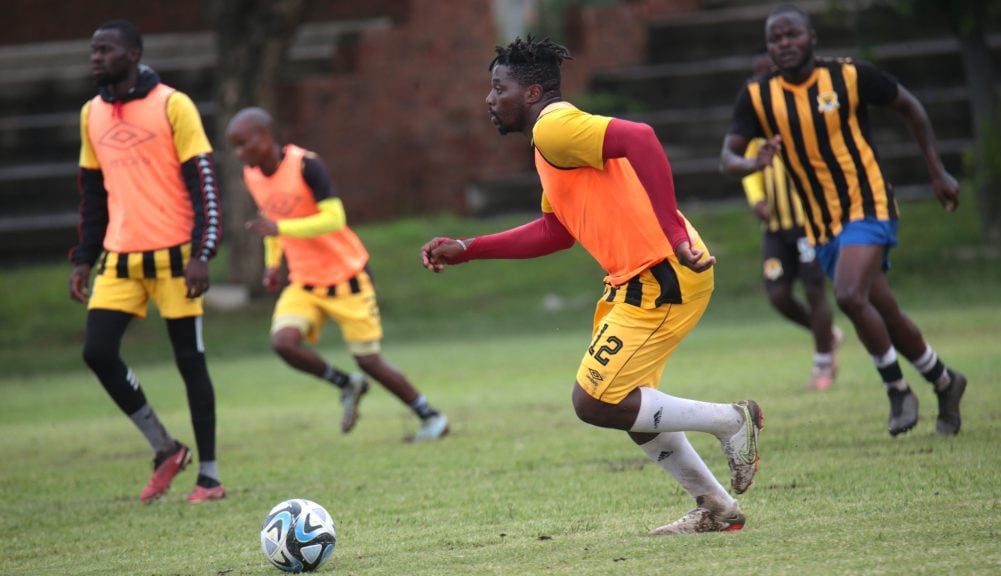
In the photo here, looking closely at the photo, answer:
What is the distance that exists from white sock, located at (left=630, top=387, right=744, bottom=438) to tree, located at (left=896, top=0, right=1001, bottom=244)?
44.6ft

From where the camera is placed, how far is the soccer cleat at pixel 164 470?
796cm

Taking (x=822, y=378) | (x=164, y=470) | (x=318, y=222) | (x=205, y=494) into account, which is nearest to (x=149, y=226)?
(x=164, y=470)

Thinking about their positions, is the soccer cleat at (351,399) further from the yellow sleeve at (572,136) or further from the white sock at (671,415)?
the yellow sleeve at (572,136)

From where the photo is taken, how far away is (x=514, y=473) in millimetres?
7992

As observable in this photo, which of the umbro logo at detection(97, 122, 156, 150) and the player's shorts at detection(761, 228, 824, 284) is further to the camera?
the player's shorts at detection(761, 228, 824, 284)

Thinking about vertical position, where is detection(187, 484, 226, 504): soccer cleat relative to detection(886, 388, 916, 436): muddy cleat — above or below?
below

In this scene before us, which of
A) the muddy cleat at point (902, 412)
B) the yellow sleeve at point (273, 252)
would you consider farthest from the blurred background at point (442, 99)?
the muddy cleat at point (902, 412)

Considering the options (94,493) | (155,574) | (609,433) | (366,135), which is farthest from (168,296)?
(366,135)

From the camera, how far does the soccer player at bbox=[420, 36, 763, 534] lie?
19.0ft

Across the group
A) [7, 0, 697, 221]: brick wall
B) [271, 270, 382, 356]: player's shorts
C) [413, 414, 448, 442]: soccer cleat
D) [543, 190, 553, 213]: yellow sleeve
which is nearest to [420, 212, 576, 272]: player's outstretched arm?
[543, 190, 553, 213]: yellow sleeve

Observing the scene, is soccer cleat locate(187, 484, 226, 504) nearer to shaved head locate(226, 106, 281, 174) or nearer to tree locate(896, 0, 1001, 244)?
shaved head locate(226, 106, 281, 174)

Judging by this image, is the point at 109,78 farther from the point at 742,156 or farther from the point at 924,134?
the point at 924,134

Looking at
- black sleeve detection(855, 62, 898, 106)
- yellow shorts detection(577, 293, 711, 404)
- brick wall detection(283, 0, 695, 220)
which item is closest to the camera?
yellow shorts detection(577, 293, 711, 404)

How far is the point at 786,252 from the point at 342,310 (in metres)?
3.75
